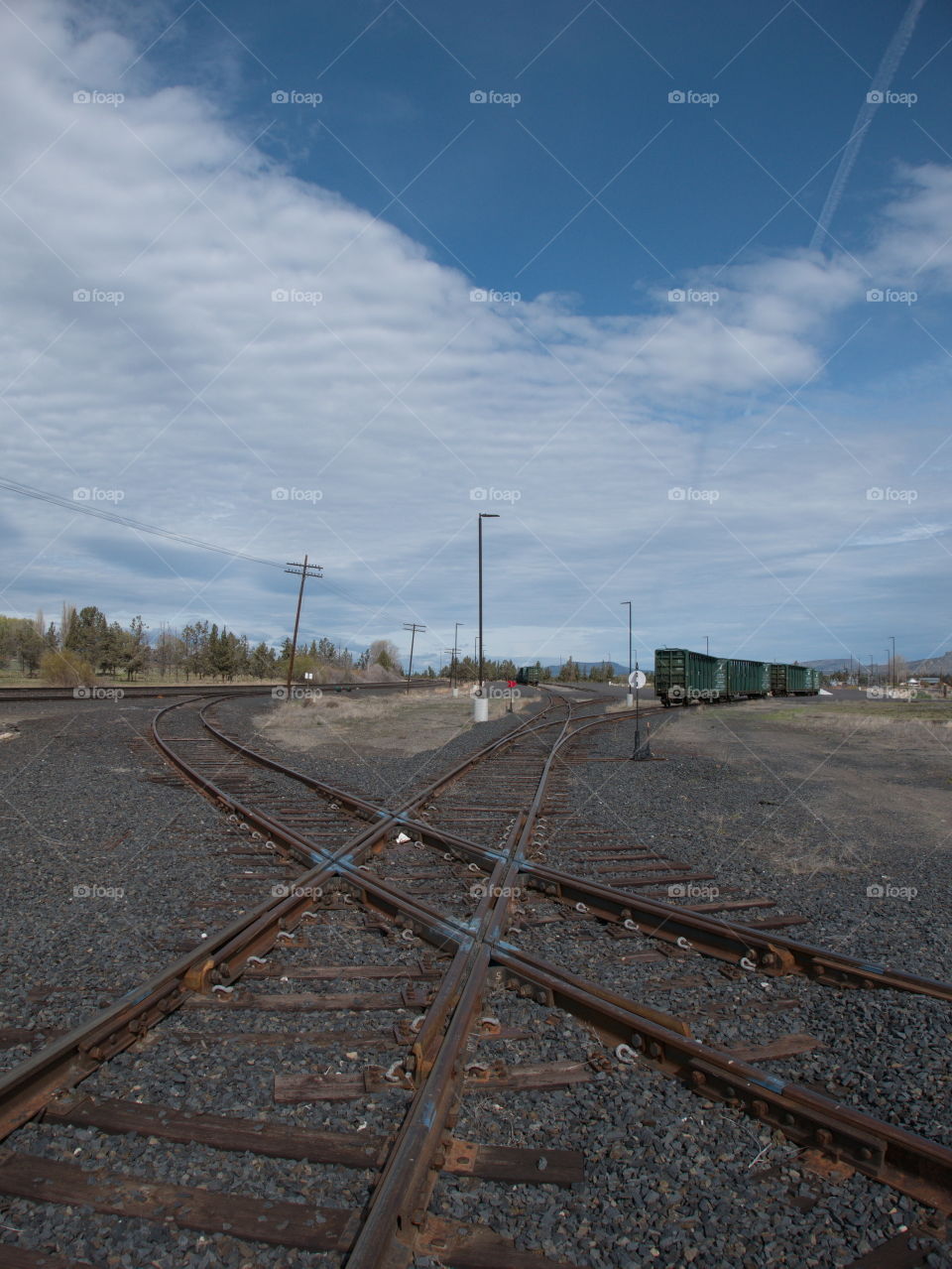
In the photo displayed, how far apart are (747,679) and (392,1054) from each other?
54824mm

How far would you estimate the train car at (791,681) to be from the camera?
66.9 metres

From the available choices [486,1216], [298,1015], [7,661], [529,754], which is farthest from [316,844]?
[7,661]

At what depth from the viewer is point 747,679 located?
55000 mm

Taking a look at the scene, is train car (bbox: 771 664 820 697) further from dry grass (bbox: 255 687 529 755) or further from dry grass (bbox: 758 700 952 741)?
dry grass (bbox: 255 687 529 755)

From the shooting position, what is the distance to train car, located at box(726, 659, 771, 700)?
50.0 metres

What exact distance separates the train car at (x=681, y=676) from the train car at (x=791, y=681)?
23.7 meters

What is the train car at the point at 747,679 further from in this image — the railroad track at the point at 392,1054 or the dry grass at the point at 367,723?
the railroad track at the point at 392,1054

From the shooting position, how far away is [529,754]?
16688 millimetres

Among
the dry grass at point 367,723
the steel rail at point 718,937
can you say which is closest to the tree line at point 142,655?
the dry grass at point 367,723

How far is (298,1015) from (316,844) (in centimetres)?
373

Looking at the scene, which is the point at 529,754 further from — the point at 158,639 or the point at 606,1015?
the point at 158,639

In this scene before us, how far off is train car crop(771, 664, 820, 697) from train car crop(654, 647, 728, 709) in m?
23.7

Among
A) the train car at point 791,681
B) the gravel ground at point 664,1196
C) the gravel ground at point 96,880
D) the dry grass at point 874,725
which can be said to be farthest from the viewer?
the train car at point 791,681

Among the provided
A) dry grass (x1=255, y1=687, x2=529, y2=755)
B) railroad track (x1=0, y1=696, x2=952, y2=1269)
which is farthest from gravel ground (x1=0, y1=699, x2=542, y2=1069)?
dry grass (x1=255, y1=687, x2=529, y2=755)
